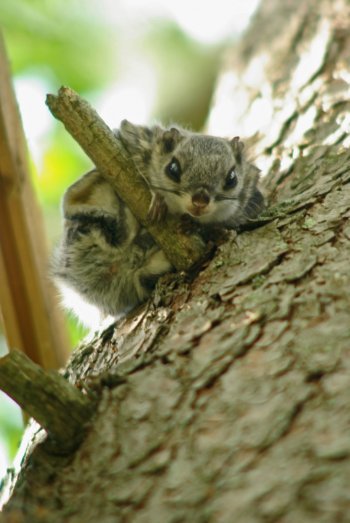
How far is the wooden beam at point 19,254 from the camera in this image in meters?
4.73

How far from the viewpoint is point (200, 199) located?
3809 millimetres

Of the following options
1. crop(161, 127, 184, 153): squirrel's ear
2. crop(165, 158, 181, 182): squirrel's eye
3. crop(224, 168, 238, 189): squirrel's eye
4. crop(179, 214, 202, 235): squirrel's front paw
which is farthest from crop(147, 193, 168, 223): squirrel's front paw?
crop(161, 127, 184, 153): squirrel's ear

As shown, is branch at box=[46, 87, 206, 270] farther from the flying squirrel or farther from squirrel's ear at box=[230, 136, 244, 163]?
squirrel's ear at box=[230, 136, 244, 163]

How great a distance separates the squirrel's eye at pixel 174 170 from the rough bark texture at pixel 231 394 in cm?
78

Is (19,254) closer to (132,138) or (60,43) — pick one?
(132,138)

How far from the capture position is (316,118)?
15.5 feet

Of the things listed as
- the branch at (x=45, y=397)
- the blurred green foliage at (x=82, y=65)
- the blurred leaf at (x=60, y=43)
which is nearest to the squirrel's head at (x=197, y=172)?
the branch at (x=45, y=397)

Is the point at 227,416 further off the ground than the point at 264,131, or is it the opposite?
the point at 264,131

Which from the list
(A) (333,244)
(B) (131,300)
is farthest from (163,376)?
(B) (131,300)

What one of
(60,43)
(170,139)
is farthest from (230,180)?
(60,43)

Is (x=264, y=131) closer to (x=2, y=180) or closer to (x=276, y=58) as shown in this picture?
(x=276, y=58)

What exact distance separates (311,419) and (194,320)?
0.81m

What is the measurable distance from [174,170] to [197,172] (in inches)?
5.7

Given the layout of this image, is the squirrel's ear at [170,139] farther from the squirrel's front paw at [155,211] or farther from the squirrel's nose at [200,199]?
the squirrel's front paw at [155,211]
